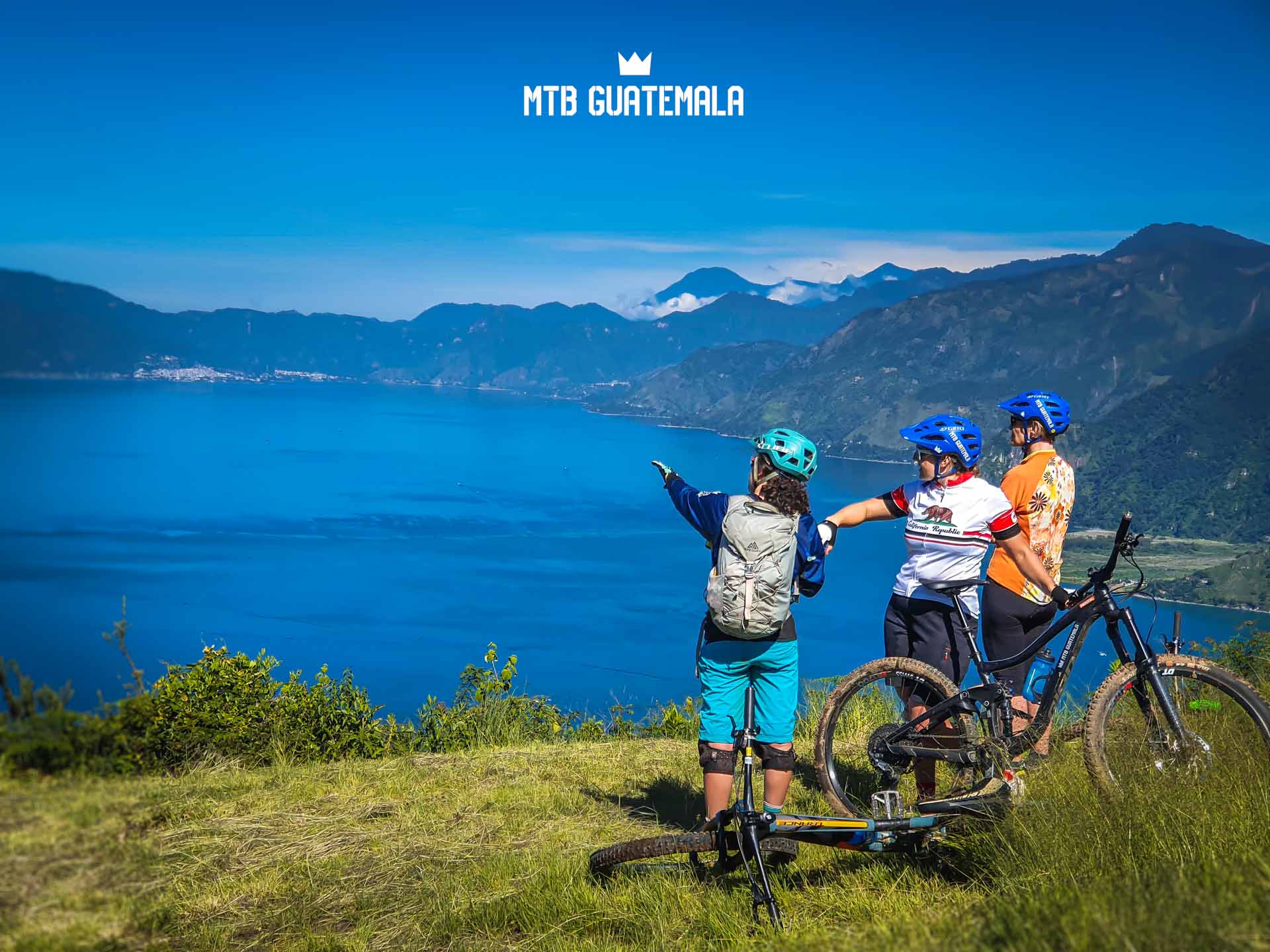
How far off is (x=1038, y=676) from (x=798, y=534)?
1.53 meters

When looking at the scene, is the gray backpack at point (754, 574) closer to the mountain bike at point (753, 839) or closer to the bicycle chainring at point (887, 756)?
the mountain bike at point (753, 839)

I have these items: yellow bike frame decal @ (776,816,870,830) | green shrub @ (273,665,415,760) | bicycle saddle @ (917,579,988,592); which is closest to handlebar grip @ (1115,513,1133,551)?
bicycle saddle @ (917,579,988,592)

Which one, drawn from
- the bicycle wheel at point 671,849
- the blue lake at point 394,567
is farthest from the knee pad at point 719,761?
the blue lake at point 394,567

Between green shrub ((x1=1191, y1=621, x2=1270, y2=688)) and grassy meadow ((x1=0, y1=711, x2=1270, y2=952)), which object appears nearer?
grassy meadow ((x1=0, y1=711, x2=1270, y2=952))

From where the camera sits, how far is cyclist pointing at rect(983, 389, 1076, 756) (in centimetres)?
473

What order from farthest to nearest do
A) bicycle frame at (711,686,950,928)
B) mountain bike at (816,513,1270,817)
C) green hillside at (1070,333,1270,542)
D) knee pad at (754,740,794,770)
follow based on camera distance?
green hillside at (1070,333,1270,542) < knee pad at (754,740,794,770) < mountain bike at (816,513,1270,817) < bicycle frame at (711,686,950,928)

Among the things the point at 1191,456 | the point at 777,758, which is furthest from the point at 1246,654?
the point at 1191,456

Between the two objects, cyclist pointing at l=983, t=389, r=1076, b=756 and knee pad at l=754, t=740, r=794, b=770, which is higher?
cyclist pointing at l=983, t=389, r=1076, b=756

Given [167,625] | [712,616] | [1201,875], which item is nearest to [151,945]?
[712,616]

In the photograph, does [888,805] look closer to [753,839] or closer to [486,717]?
[753,839]

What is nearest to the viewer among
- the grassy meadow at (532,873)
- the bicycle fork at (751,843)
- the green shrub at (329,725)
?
the grassy meadow at (532,873)

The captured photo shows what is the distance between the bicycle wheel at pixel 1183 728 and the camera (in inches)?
146

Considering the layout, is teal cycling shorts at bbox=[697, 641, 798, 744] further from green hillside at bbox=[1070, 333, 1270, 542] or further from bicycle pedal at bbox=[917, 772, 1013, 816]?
green hillside at bbox=[1070, 333, 1270, 542]

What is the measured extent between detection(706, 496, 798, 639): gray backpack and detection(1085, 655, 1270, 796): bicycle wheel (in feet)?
4.46
